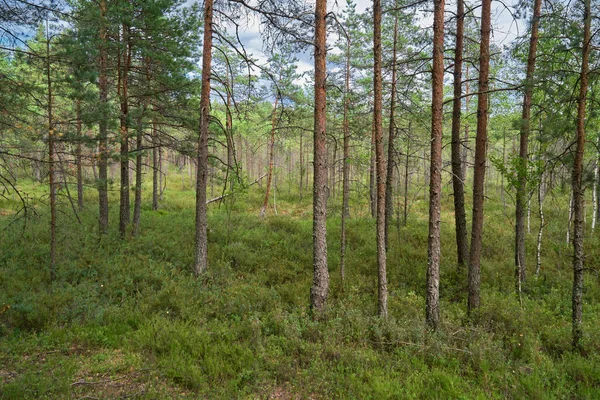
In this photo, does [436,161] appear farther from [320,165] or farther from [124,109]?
[124,109]

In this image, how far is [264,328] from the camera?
720 cm

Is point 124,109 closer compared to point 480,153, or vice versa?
point 480,153

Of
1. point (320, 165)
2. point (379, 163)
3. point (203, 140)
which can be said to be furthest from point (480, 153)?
point (203, 140)

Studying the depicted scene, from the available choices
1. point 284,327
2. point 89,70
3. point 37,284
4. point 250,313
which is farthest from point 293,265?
point 89,70

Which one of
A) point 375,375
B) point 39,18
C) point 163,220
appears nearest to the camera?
point 375,375

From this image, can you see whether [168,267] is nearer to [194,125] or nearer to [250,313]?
[250,313]

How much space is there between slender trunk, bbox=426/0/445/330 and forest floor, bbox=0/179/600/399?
635mm

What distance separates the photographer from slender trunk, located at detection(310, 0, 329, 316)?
778 centimetres

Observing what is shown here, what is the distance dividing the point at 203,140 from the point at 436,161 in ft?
22.4

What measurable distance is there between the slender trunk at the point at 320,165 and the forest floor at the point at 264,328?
56 centimetres

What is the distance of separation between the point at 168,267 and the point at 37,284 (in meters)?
3.67

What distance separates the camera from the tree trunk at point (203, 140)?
30.4ft

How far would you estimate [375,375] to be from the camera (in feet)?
18.1

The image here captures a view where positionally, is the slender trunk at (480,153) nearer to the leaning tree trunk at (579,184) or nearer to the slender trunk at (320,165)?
the leaning tree trunk at (579,184)
